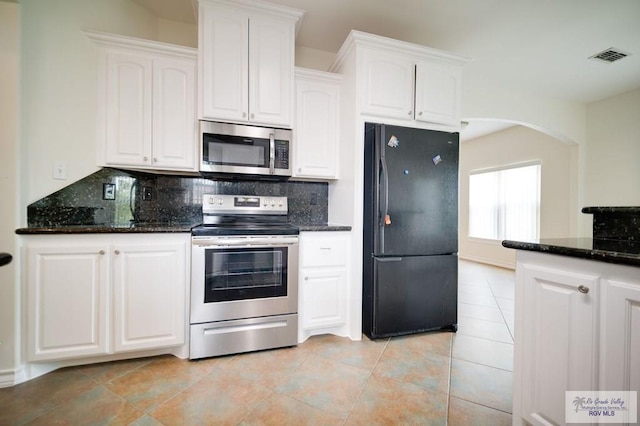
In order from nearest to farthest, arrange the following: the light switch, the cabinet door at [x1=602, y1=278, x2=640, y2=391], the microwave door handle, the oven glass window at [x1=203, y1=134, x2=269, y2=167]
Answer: the cabinet door at [x1=602, y1=278, x2=640, y2=391], the light switch, the oven glass window at [x1=203, y1=134, x2=269, y2=167], the microwave door handle

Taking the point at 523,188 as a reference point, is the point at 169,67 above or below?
above

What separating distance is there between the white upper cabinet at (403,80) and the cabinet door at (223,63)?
86 centimetres

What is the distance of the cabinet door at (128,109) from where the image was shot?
6.50 feet

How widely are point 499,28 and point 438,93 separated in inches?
33.8

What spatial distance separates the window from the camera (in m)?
4.75

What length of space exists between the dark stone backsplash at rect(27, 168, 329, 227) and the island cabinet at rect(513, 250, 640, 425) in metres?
1.84

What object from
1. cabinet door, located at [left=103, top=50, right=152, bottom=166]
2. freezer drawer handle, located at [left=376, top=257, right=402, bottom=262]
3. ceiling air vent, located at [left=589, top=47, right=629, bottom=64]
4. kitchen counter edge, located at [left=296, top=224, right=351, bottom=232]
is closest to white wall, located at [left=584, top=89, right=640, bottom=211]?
ceiling air vent, located at [left=589, top=47, right=629, bottom=64]

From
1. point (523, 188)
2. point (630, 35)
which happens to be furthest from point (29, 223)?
point (523, 188)

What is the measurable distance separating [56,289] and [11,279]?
0.22 meters

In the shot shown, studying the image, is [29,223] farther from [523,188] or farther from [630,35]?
[523,188]

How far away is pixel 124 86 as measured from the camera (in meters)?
2.00

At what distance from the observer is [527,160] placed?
4777 mm

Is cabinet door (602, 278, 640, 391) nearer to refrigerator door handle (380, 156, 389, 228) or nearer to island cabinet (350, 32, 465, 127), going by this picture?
refrigerator door handle (380, 156, 389, 228)

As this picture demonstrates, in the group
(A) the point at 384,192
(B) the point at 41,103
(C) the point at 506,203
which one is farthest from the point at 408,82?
(C) the point at 506,203
